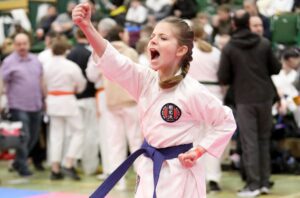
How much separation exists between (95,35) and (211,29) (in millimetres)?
10228

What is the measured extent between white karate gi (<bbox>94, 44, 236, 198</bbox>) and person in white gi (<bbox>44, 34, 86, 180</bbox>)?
5.34 metres

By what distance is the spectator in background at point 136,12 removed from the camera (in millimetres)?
15767

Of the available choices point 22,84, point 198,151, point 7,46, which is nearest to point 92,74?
point 22,84

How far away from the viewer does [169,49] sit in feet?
13.3

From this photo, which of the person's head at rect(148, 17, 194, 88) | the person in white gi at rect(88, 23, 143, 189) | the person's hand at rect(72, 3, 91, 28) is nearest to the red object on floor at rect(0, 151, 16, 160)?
the person in white gi at rect(88, 23, 143, 189)

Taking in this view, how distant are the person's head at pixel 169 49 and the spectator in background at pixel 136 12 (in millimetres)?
11633

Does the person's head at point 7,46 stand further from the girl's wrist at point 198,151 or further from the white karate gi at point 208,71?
the girl's wrist at point 198,151

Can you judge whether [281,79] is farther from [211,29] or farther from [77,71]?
[211,29]

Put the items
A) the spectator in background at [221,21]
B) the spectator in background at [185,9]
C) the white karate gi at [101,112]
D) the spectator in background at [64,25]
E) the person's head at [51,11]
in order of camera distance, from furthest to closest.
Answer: the person's head at [51,11] → the spectator in background at [185,9] → the spectator in background at [64,25] → the spectator in background at [221,21] → the white karate gi at [101,112]

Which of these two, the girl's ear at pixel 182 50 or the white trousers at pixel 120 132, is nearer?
the girl's ear at pixel 182 50

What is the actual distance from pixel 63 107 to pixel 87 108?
0.51m

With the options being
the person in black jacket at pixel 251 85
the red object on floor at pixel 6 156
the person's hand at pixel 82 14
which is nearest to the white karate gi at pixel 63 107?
the red object on floor at pixel 6 156

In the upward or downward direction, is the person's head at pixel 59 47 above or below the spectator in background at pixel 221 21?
above

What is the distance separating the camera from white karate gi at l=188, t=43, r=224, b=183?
8.38 m
